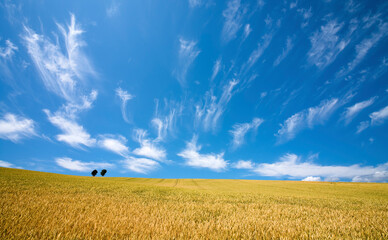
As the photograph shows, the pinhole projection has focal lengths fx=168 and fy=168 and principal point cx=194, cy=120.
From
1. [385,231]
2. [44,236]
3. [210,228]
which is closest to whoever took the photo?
[44,236]

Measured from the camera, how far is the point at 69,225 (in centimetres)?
320

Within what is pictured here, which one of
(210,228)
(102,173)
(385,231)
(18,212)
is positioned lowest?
(385,231)

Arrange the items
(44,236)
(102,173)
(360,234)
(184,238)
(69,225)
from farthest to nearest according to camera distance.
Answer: (102,173)
(360,234)
(69,225)
(184,238)
(44,236)

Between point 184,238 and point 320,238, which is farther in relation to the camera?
point 320,238

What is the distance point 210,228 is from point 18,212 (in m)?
4.35

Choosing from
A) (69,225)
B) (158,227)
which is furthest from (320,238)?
(69,225)

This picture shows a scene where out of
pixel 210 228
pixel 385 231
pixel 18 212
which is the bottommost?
pixel 385 231

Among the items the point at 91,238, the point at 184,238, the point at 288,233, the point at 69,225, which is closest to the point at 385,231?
the point at 288,233

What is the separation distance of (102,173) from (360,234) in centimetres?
9556

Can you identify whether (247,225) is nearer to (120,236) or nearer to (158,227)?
(158,227)

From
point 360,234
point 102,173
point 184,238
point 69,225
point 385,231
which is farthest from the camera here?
point 102,173

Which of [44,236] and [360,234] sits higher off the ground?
[44,236]

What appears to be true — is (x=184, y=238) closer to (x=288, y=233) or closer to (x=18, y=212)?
(x=288, y=233)

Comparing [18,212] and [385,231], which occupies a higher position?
[18,212]
